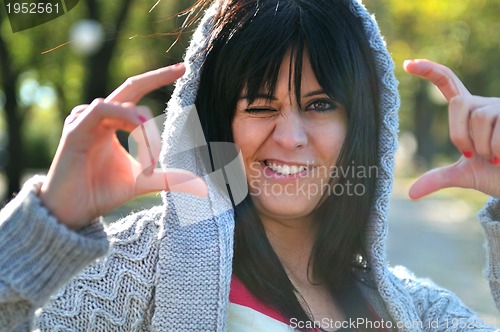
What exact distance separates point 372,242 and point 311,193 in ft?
1.04

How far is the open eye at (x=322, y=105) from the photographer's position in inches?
86.4

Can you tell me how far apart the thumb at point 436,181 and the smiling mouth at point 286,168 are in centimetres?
50

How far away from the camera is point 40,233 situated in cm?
144

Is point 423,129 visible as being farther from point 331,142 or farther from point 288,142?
point 288,142

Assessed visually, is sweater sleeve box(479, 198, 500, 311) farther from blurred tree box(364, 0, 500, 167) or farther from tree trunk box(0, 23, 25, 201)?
blurred tree box(364, 0, 500, 167)

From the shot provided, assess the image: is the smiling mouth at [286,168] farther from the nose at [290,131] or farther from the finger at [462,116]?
the finger at [462,116]

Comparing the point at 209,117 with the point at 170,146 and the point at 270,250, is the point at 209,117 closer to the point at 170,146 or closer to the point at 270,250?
the point at 170,146

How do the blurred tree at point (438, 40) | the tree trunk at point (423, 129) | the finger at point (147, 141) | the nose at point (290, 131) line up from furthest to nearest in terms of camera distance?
the tree trunk at point (423, 129)
the blurred tree at point (438, 40)
the nose at point (290, 131)
the finger at point (147, 141)

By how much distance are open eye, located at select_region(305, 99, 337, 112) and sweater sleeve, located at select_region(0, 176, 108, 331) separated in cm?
95

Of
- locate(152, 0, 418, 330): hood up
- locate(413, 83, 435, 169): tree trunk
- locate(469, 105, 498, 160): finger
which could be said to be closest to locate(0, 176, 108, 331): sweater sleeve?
locate(152, 0, 418, 330): hood up

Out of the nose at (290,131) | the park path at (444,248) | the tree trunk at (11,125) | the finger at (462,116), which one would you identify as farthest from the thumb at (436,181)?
the tree trunk at (11,125)

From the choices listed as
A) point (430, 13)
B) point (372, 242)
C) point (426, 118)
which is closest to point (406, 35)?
point (430, 13)

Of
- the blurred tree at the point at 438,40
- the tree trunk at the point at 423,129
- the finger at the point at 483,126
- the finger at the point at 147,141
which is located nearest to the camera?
the finger at the point at 147,141

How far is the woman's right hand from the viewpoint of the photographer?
1396 mm
